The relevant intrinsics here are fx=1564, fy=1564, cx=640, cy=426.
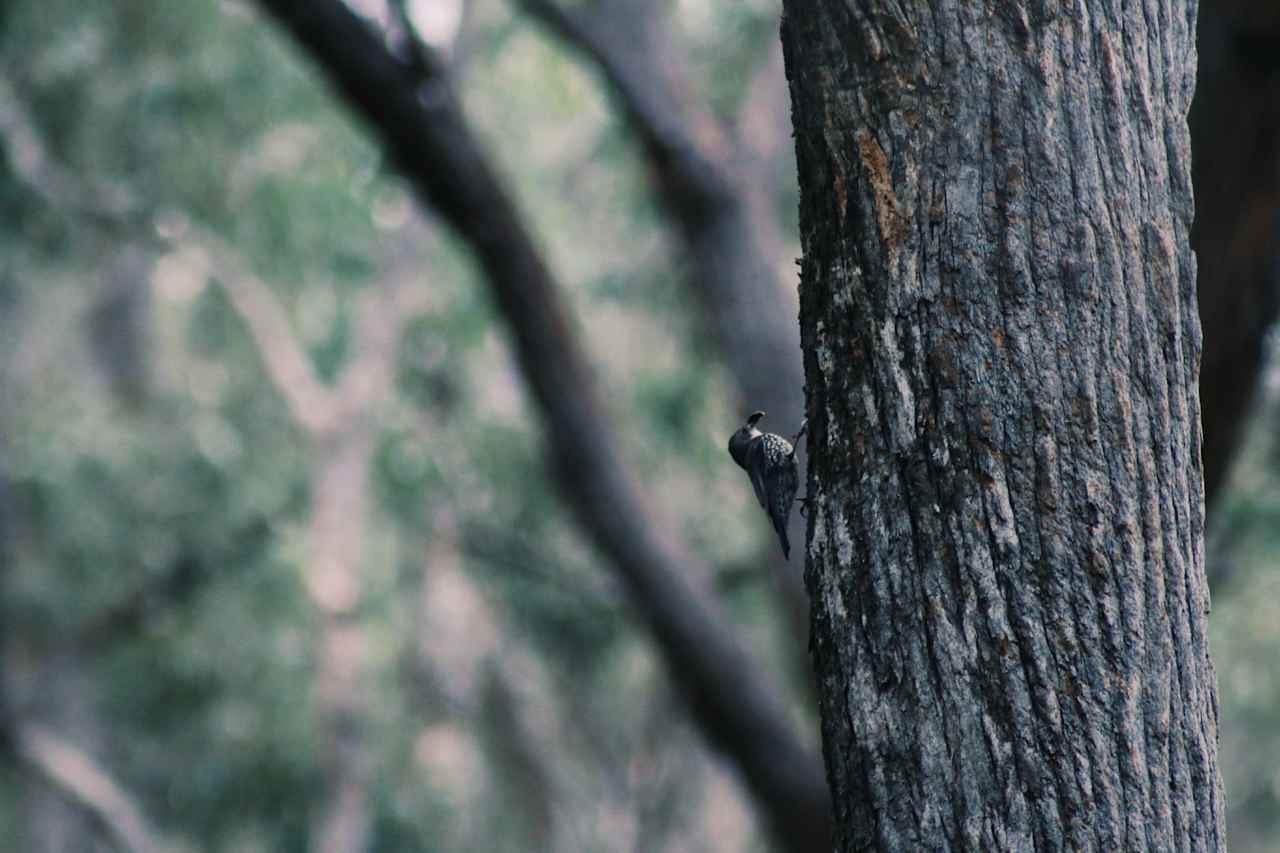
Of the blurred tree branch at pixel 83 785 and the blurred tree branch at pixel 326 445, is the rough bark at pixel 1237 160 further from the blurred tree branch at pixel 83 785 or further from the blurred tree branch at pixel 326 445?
the blurred tree branch at pixel 83 785

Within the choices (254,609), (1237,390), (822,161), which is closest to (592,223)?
(254,609)

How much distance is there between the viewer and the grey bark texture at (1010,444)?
5.34ft

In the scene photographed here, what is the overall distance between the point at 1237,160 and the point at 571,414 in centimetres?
245

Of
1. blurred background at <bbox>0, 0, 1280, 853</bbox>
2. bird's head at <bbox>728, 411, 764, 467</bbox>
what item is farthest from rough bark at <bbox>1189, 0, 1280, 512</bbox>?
blurred background at <bbox>0, 0, 1280, 853</bbox>

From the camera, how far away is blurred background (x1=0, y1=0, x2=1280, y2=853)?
408 inches

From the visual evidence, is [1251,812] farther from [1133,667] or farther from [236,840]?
[1133,667]

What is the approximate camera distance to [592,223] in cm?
1895

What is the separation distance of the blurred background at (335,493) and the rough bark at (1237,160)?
9.45ft

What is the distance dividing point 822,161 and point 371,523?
12872 mm

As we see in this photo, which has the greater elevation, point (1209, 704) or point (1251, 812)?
point (1251, 812)

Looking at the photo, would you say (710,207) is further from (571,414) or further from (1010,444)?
(1010,444)

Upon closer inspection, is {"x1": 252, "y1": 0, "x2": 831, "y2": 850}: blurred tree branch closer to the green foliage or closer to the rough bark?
the rough bark

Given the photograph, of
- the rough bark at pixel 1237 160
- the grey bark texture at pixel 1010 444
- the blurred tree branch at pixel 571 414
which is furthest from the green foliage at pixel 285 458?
the grey bark texture at pixel 1010 444

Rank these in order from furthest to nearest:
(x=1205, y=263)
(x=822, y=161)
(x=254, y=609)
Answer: (x=254, y=609), (x=1205, y=263), (x=822, y=161)
